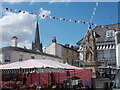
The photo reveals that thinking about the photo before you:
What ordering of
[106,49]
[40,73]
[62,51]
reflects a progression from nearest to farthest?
1. [40,73]
2. [106,49]
3. [62,51]

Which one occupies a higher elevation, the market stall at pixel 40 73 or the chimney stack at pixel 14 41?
the chimney stack at pixel 14 41

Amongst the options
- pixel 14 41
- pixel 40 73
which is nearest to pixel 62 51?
pixel 14 41

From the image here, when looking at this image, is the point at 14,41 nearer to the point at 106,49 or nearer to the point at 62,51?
the point at 62,51

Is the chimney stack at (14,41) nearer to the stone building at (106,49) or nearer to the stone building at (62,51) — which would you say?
the stone building at (106,49)

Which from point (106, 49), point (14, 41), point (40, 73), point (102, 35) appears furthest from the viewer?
point (102, 35)

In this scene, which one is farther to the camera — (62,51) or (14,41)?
(62,51)

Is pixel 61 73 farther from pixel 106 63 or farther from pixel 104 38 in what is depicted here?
pixel 104 38

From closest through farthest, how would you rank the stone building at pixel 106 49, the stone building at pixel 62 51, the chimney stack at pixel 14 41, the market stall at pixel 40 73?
1. the market stall at pixel 40 73
2. the stone building at pixel 106 49
3. the chimney stack at pixel 14 41
4. the stone building at pixel 62 51

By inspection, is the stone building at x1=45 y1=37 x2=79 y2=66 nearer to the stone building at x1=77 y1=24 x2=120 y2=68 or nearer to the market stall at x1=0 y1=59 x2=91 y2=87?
the stone building at x1=77 y1=24 x2=120 y2=68

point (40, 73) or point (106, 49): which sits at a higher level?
point (106, 49)

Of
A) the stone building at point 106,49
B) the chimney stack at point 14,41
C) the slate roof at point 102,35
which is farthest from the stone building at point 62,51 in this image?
the chimney stack at point 14,41

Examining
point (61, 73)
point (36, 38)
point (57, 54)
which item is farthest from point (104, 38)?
point (36, 38)

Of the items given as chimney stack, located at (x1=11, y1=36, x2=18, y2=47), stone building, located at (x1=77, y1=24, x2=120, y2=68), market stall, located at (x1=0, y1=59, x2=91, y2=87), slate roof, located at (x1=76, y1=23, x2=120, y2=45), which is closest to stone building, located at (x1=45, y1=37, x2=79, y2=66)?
slate roof, located at (x1=76, y1=23, x2=120, y2=45)

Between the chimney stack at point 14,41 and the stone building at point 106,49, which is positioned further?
the chimney stack at point 14,41
